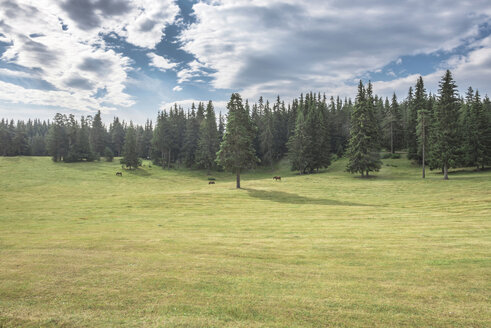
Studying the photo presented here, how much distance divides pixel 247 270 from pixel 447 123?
5535 cm

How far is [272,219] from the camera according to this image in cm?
2070

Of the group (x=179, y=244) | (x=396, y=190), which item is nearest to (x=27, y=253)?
(x=179, y=244)

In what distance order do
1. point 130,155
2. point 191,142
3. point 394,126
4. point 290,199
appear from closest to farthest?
1. point 290,199
2. point 130,155
3. point 394,126
4. point 191,142

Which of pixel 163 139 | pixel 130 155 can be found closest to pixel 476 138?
pixel 163 139

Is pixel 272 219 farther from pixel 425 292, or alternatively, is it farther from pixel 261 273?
pixel 425 292

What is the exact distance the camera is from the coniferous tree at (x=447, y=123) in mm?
47844

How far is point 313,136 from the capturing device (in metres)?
74.1

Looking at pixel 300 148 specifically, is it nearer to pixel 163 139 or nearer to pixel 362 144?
pixel 362 144

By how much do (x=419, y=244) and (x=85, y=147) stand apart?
9711 cm

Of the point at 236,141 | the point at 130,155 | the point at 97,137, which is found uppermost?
the point at 97,137

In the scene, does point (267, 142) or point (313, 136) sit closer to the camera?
point (313, 136)

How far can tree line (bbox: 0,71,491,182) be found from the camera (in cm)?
4925

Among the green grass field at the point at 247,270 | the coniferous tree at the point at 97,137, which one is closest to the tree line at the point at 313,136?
the coniferous tree at the point at 97,137

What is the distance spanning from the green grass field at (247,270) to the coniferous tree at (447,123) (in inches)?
1240
